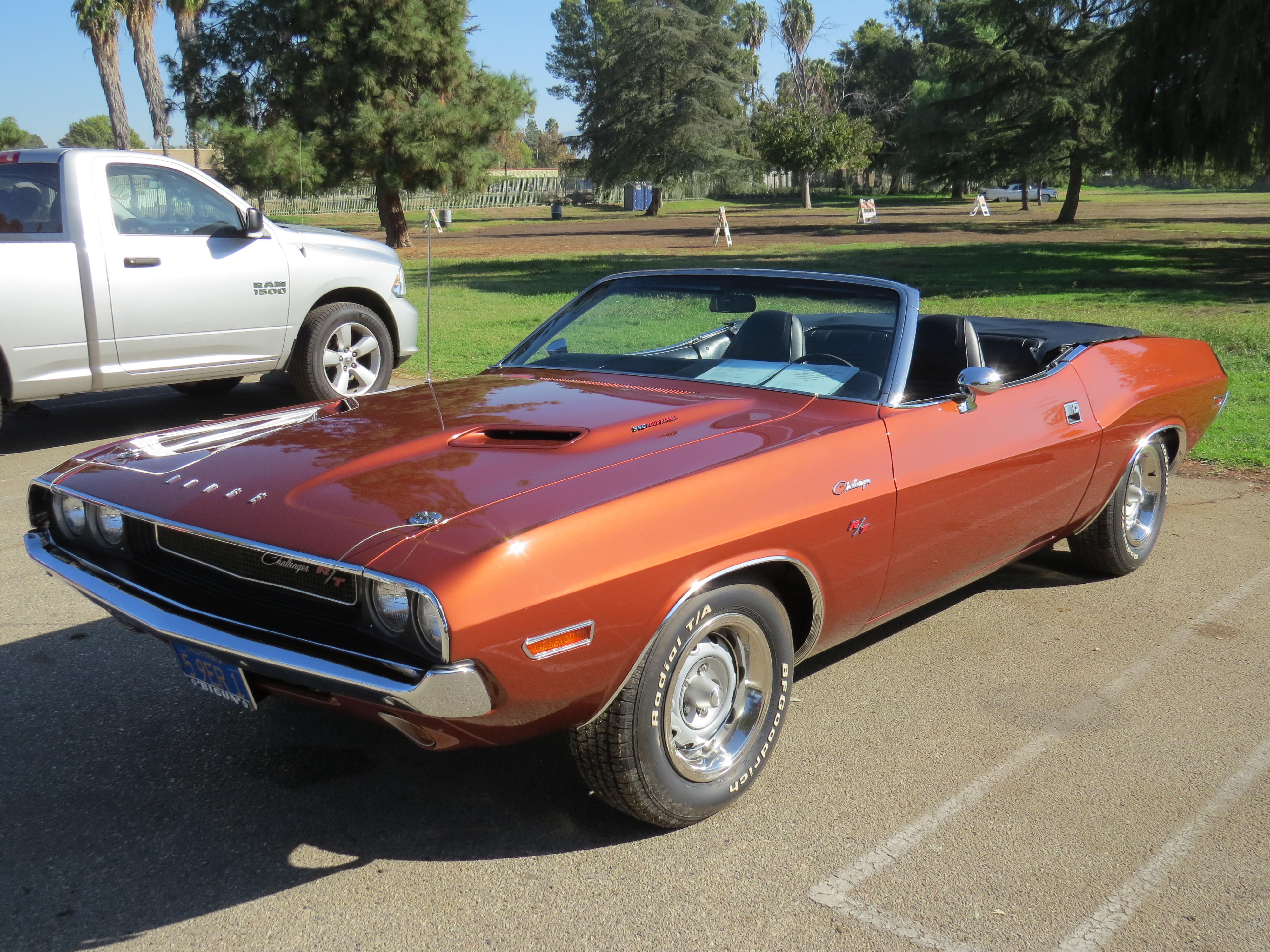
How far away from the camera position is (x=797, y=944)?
2.67 m

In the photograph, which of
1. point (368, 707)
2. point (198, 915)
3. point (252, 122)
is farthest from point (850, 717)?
point (252, 122)

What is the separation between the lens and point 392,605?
270 centimetres

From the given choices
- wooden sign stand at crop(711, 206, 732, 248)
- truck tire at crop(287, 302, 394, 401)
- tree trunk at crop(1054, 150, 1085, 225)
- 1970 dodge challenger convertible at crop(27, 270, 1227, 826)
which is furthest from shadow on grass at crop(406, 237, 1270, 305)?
1970 dodge challenger convertible at crop(27, 270, 1227, 826)

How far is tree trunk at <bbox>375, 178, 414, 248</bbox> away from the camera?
103 feet

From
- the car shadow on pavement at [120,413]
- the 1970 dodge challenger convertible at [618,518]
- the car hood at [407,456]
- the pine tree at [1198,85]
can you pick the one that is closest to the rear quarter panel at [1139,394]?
the 1970 dodge challenger convertible at [618,518]

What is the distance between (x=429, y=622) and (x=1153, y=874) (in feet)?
6.38

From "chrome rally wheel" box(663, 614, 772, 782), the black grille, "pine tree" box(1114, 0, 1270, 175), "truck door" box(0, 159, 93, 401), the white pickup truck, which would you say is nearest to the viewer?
the black grille

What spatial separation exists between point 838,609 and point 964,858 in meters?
0.83

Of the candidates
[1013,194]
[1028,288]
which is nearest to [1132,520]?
[1028,288]

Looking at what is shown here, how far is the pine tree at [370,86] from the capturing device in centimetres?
2878

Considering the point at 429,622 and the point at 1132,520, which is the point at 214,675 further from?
the point at 1132,520

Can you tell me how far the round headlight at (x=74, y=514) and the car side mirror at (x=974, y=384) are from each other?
9.48ft

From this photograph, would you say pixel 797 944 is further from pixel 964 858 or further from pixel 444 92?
pixel 444 92

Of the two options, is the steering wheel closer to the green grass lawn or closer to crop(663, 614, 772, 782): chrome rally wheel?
crop(663, 614, 772, 782): chrome rally wheel
